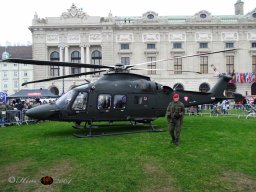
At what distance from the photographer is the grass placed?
637cm

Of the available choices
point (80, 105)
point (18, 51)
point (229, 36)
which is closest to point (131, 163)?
point (80, 105)

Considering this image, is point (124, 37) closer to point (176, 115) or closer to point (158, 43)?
point (158, 43)

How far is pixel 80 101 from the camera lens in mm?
12711

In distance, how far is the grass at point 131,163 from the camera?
637 centimetres

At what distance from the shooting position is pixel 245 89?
5341 cm

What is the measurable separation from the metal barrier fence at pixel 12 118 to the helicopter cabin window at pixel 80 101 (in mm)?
7787

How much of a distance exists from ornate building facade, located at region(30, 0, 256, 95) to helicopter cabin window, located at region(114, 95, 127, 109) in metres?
40.0

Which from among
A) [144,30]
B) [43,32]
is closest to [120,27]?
[144,30]

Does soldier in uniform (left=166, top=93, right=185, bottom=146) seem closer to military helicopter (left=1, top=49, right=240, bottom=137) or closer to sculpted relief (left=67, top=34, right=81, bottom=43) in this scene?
military helicopter (left=1, top=49, right=240, bottom=137)

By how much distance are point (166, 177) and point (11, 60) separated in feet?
19.3

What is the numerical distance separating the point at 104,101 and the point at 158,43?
4206 cm

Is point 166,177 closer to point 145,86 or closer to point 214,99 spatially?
point 145,86

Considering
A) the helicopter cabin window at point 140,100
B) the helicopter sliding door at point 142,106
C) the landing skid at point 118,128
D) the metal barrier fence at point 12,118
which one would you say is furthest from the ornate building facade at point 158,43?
the helicopter cabin window at point 140,100

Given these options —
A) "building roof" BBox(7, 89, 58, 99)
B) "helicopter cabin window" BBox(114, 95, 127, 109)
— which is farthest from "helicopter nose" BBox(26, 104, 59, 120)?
"building roof" BBox(7, 89, 58, 99)
